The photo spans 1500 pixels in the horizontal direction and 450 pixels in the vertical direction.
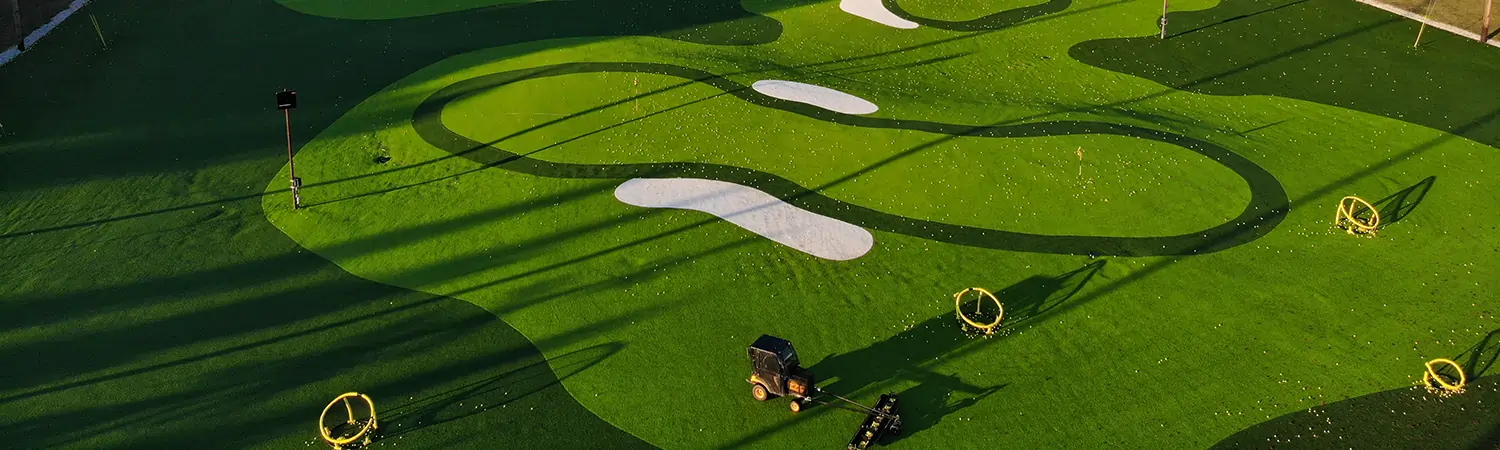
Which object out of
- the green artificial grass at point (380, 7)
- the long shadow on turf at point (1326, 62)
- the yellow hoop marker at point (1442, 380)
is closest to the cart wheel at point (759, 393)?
the yellow hoop marker at point (1442, 380)

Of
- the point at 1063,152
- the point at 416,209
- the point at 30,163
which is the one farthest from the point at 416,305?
the point at 1063,152

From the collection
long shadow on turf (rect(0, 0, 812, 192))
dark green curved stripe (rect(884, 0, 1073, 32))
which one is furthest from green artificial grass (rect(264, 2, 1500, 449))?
dark green curved stripe (rect(884, 0, 1073, 32))

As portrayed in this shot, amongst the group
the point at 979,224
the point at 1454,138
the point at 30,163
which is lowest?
the point at 30,163

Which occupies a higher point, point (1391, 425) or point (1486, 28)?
point (1486, 28)

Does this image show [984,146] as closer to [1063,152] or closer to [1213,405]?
[1063,152]

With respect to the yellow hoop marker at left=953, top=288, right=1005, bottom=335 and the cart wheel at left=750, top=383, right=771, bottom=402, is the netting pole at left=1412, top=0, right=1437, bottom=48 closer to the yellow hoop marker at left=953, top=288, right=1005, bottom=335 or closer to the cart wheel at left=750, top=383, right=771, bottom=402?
the yellow hoop marker at left=953, top=288, right=1005, bottom=335

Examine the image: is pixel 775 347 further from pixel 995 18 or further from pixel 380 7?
pixel 380 7

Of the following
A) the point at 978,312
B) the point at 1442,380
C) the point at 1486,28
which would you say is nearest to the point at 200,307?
the point at 978,312

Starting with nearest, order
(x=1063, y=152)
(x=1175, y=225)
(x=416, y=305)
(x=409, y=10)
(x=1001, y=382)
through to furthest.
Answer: (x=1001, y=382) < (x=416, y=305) < (x=1175, y=225) < (x=1063, y=152) < (x=409, y=10)
